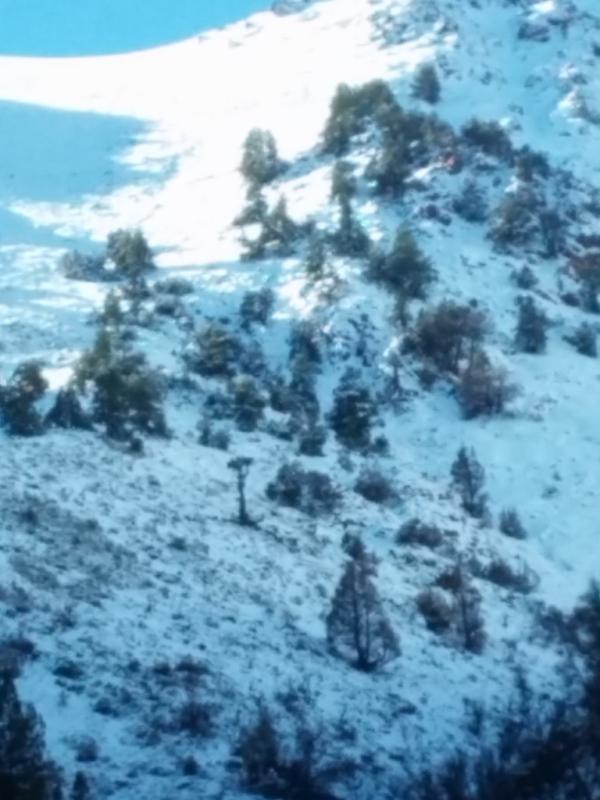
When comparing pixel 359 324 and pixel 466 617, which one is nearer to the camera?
pixel 466 617

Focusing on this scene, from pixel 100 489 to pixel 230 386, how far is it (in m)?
12.5

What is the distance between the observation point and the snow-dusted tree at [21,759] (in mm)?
17062

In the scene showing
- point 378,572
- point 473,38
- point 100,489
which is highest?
point 473,38

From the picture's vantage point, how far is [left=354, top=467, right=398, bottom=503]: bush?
38.5 m

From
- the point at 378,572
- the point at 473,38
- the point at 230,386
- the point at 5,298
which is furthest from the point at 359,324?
the point at 473,38

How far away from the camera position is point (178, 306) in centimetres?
5178

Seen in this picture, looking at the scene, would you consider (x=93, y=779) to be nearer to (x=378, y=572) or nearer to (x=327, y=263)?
(x=378, y=572)

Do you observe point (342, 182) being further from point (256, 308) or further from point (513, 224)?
point (256, 308)

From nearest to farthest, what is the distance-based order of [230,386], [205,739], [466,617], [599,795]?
1. [599,795]
2. [205,739]
3. [466,617]
4. [230,386]

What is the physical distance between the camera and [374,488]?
38625 millimetres

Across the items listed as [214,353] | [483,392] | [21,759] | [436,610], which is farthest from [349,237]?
[21,759]

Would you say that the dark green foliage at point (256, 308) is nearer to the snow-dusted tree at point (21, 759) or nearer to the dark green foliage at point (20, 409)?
the dark green foliage at point (20, 409)

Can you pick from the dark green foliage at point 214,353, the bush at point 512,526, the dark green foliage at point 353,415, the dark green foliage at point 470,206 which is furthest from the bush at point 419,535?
the dark green foliage at point 470,206

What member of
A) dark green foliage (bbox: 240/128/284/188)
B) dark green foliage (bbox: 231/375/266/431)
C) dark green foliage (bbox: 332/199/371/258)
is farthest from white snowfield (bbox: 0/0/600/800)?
dark green foliage (bbox: 332/199/371/258)
